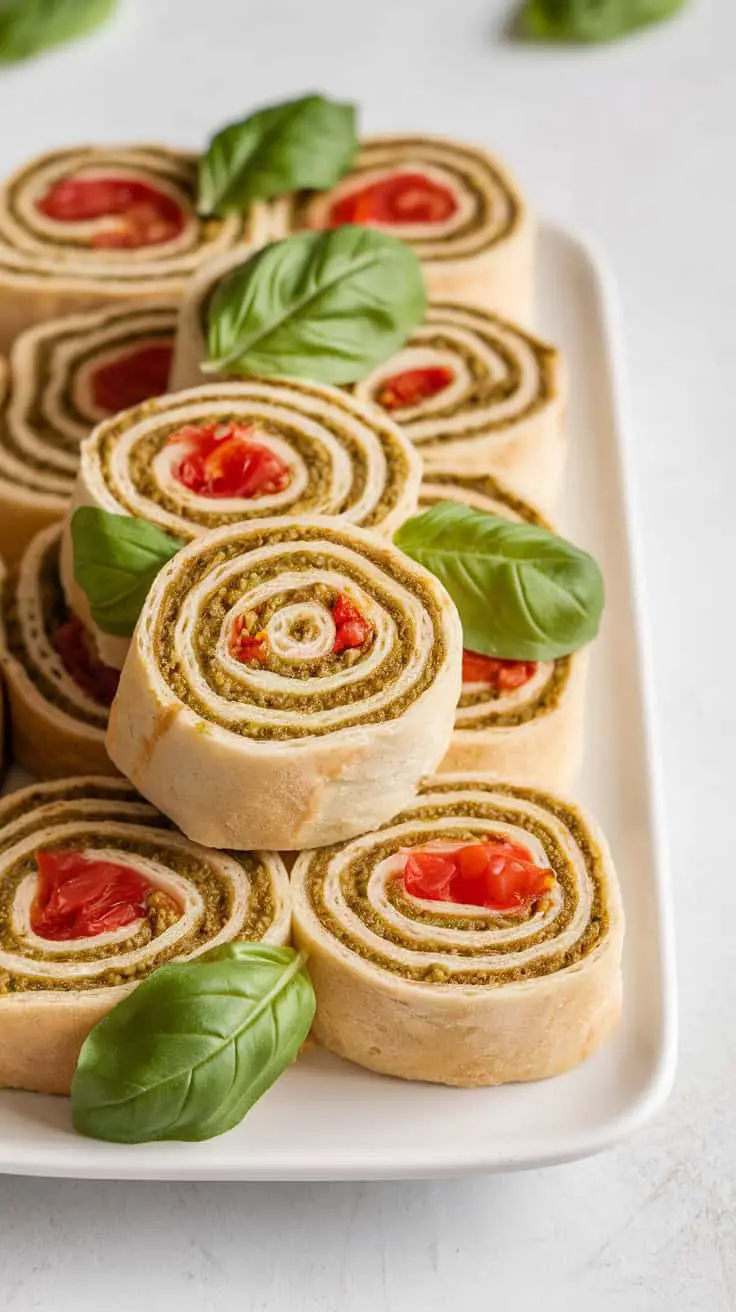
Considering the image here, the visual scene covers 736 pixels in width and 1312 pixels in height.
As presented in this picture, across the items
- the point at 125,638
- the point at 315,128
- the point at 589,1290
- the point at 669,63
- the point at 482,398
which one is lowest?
the point at 589,1290

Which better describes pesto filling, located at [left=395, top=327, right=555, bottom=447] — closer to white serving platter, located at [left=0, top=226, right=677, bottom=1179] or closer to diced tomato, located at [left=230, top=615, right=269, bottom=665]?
white serving platter, located at [left=0, top=226, right=677, bottom=1179]

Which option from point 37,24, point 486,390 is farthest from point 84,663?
point 37,24

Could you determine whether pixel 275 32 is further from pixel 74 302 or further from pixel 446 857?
pixel 446 857

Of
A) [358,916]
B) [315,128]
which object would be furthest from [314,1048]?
[315,128]

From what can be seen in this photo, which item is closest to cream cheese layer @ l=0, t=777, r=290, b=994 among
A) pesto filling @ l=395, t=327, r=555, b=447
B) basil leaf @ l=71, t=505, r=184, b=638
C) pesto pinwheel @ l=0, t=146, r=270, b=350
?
basil leaf @ l=71, t=505, r=184, b=638

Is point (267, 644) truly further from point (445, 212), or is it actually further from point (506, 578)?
point (445, 212)

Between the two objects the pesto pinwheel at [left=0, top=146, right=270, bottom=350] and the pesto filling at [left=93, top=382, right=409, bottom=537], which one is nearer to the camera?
the pesto filling at [left=93, top=382, right=409, bottom=537]

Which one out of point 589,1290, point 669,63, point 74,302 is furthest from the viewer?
point 669,63
